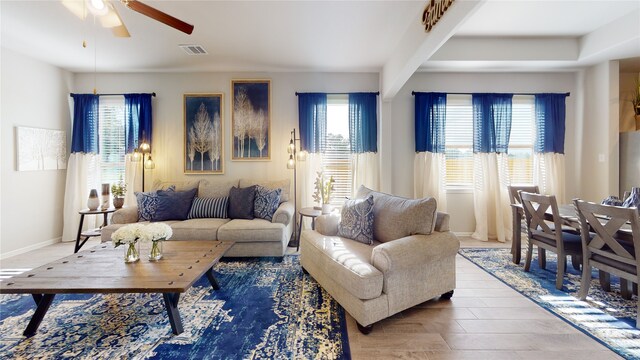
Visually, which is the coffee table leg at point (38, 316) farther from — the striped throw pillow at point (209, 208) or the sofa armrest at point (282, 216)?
the sofa armrest at point (282, 216)

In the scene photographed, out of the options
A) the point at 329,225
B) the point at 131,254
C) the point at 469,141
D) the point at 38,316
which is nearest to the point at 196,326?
the point at 131,254

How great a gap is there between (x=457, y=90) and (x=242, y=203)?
13.0 feet

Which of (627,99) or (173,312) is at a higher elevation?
(627,99)

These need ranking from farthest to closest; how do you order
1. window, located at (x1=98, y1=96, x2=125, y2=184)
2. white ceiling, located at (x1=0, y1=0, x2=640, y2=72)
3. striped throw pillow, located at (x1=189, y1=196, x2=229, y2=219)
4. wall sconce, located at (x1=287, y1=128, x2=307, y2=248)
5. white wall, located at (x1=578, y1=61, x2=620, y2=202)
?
window, located at (x1=98, y1=96, x2=125, y2=184), wall sconce, located at (x1=287, y1=128, x2=307, y2=248), white wall, located at (x1=578, y1=61, x2=620, y2=202), striped throw pillow, located at (x1=189, y1=196, x2=229, y2=219), white ceiling, located at (x1=0, y1=0, x2=640, y2=72)

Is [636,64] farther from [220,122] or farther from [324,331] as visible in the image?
[220,122]

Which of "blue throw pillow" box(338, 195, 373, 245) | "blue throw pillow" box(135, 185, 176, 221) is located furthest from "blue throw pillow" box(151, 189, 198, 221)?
"blue throw pillow" box(338, 195, 373, 245)

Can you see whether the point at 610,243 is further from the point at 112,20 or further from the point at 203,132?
the point at 203,132

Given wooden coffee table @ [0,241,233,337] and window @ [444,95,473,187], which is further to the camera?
window @ [444,95,473,187]

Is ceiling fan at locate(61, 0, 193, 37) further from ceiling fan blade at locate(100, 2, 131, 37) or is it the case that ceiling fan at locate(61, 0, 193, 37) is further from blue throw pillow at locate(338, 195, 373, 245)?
blue throw pillow at locate(338, 195, 373, 245)

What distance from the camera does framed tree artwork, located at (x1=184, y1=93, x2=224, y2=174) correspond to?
4.57m

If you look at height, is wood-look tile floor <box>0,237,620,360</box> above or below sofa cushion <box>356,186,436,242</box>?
below

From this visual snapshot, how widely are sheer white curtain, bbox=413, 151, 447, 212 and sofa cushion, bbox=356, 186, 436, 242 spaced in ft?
6.18

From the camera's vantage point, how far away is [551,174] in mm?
4453

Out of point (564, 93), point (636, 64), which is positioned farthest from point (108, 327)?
point (636, 64)
